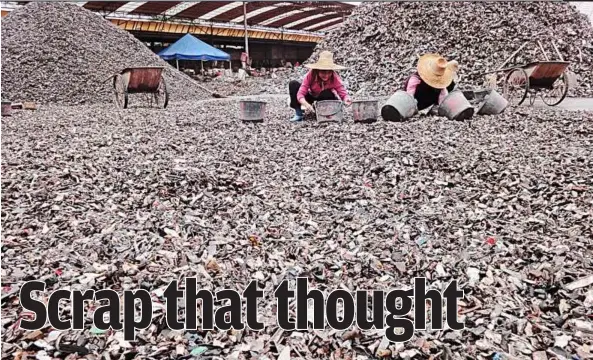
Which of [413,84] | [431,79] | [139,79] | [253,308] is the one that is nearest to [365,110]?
[413,84]

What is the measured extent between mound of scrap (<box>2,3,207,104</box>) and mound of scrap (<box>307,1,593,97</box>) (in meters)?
4.06

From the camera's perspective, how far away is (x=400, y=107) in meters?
4.89

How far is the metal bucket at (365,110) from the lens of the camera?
492 cm

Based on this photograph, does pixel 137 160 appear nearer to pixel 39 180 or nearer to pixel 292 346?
pixel 39 180

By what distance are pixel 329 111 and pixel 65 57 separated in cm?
774

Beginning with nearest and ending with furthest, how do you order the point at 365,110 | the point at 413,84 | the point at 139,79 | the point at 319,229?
the point at 319,229 < the point at 365,110 < the point at 413,84 < the point at 139,79

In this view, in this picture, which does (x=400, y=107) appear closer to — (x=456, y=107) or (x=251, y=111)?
(x=456, y=107)

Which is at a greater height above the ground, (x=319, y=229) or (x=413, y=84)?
(x=413, y=84)

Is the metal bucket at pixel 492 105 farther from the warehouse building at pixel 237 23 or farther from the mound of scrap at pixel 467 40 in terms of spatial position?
the warehouse building at pixel 237 23

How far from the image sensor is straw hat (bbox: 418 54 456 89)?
4992 mm

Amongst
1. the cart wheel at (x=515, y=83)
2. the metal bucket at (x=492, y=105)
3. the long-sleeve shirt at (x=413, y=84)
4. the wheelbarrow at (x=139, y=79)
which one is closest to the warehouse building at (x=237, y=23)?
the wheelbarrow at (x=139, y=79)

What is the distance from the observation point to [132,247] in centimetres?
220

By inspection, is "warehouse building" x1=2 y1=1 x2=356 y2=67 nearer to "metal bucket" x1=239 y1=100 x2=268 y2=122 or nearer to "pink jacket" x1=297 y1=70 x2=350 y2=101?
"metal bucket" x1=239 y1=100 x2=268 y2=122

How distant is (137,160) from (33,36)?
9.14 m
